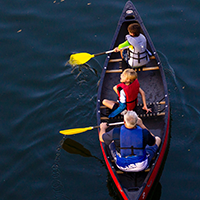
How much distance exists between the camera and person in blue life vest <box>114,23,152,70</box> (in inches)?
352

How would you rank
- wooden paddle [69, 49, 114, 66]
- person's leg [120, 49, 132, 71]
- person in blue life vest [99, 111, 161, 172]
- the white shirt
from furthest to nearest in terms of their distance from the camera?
1. wooden paddle [69, 49, 114, 66]
2. person's leg [120, 49, 132, 71]
3. the white shirt
4. person in blue life vest [99, 111, 161, 172]

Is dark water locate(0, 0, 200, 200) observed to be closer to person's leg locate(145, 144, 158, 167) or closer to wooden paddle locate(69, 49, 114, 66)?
wooden paddle locate(69, 49, 114, 66)

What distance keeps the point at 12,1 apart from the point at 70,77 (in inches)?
196

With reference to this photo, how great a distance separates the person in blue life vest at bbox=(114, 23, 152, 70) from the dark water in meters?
1.33

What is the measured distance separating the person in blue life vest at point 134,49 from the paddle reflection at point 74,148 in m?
2.72

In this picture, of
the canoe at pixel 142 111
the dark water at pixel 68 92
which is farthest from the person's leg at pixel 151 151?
the dark water at pixel 68 92

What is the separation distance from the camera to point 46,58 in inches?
446

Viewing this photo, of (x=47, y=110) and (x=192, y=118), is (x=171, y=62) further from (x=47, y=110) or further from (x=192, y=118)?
(x=47, y=110)

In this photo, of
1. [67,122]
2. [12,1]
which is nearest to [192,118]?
[67,122]

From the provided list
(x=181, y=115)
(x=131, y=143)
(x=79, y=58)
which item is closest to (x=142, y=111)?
(x=181, y=115)

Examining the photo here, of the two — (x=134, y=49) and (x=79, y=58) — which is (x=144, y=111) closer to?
(x=134, y=49)

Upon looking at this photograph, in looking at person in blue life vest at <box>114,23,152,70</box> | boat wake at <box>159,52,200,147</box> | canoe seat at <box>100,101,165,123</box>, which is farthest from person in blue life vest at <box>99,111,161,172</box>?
person in blue life vest at <box>114,23,152,70</box>

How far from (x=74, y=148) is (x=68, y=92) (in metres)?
1.91

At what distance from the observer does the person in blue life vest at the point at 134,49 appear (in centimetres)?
895
